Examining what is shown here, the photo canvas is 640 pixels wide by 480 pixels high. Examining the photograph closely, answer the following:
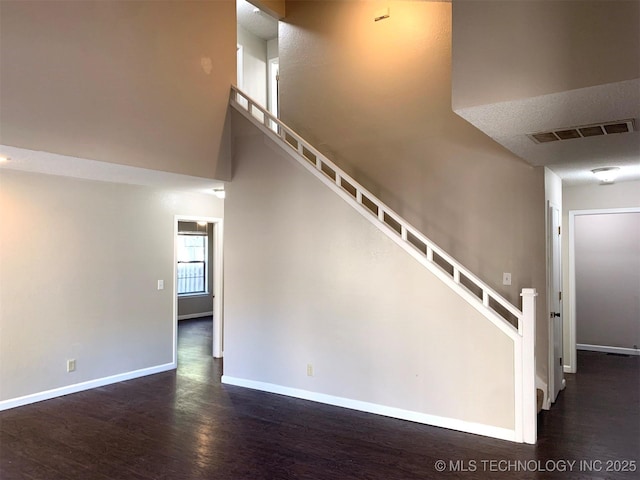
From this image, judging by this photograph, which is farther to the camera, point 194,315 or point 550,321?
point 194,315

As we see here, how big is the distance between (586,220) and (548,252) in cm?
323

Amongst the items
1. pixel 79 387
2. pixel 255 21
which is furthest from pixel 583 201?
pixel 79 387

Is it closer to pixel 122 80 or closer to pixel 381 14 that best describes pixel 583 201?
pixel 381 14

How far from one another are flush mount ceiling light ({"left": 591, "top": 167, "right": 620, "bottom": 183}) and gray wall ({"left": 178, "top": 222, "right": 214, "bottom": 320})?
8.06 m

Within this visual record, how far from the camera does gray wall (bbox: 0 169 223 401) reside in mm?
4520

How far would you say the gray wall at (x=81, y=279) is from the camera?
178 inches

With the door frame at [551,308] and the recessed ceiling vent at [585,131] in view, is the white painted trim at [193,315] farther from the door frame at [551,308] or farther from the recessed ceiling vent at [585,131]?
the recessed ceiling vent at [585,131]

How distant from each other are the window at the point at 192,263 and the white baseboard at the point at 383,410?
219 inches

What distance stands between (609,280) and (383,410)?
472cm

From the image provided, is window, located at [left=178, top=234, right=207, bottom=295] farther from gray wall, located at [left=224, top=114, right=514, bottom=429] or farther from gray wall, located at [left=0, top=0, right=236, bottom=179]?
gray wall, located at [left=0, top=0, right=236, bottom=179]

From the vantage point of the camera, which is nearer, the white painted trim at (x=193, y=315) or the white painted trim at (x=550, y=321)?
the white painted trim at (x=550, y=321)

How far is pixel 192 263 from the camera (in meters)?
10.7

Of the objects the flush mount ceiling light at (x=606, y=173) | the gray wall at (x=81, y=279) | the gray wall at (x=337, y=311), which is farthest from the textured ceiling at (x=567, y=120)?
the gray wall at (x=81, y=279)

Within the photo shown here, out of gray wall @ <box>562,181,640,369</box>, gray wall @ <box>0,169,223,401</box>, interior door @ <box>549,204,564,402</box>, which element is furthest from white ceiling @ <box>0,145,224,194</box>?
gray wall @ <box>562,181,640,369</box>
